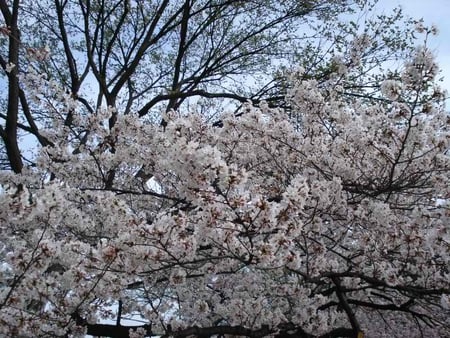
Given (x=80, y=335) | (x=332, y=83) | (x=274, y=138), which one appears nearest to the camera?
(x=80, y=335)

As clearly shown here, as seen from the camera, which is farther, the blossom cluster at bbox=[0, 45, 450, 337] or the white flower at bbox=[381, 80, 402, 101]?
the white flower at bbox=[381, 80, 402, 101]

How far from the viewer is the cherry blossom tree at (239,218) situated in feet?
9.05

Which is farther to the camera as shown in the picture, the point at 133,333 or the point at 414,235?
the point at 133,333

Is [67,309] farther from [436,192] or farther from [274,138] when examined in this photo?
[436,192]

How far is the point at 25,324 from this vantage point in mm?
3254

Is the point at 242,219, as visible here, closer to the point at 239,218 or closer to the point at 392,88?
the point at 239,218

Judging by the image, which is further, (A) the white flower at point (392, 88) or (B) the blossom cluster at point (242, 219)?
(A) the white flower at point (392, 88)

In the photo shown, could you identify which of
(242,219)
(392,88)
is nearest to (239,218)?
(242,219)

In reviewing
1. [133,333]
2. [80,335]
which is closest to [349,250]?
[133,333]

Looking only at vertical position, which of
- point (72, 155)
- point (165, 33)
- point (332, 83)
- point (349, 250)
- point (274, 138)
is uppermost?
point (165, 33)

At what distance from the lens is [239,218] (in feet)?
8.53

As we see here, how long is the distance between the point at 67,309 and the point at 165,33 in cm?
595

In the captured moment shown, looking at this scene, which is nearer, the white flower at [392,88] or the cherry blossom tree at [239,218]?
the cherry blossom tree at [239,218]

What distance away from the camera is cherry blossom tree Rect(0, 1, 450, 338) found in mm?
2760
